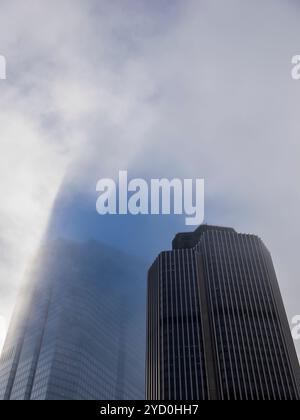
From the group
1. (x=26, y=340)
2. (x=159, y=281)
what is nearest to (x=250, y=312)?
(x=159, y=281)

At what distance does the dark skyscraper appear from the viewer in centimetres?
11125

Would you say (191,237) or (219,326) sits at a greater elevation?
(191,237)

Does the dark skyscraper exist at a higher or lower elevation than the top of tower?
lower

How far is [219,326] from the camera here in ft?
411

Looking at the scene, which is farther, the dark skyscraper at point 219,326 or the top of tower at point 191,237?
the top of tower at point 191,237

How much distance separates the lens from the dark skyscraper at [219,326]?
11125 centimetres

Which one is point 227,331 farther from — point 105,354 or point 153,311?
point 105,354

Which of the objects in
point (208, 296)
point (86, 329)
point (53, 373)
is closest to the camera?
point (208, 296)

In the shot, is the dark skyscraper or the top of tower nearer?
the dark skyscraper

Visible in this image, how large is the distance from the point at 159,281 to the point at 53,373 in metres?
61.5

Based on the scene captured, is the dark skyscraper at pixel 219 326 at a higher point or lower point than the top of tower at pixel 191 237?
lower

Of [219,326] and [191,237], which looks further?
[191,237]
